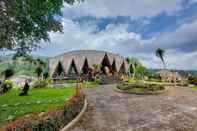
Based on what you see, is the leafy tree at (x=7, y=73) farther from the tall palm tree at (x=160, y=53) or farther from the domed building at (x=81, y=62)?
the tall palm tree at (x=160, y=53)

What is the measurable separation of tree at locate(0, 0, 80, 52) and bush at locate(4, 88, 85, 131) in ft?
20.7

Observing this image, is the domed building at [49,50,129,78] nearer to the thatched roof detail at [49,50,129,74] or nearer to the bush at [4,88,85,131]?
the thatched roof detail at [49,50,129,74]

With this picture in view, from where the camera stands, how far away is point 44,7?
518 inches

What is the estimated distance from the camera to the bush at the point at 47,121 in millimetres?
7253

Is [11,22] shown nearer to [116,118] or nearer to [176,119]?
[116,118]

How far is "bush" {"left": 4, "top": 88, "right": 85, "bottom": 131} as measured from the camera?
7253 millimetres

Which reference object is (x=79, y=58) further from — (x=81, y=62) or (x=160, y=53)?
(x=160, y=53)

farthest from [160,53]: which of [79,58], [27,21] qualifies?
[27,21]

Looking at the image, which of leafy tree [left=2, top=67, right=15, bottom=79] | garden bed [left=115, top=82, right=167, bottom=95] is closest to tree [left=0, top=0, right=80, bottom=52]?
garden bed [left=115, top=82, right=167, bottom=95]

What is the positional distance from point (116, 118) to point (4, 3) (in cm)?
972

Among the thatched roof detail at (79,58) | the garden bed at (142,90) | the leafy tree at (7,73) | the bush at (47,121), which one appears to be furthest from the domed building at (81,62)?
the bush at (47,121)

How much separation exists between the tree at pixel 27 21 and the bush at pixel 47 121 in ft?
20.7

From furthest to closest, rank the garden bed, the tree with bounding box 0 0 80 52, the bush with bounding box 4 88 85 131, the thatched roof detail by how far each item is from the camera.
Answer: the thatched roof detail
the garden bed
the tree with bounding box 0 0 80 52
the bush with bounding box 4 88 85 131

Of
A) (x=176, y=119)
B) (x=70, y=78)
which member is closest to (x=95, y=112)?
(x=176, y=119)
